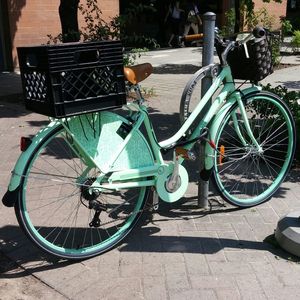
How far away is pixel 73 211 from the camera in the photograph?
12.9 ft

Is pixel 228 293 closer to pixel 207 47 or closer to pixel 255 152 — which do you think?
pixel 255 152

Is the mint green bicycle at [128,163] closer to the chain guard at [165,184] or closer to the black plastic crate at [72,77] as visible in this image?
the chain guard at [165,184]

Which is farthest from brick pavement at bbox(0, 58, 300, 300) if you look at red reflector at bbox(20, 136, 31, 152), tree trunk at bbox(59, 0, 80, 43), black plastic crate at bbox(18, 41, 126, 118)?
tree trunk at bbox(59, 0, 80, 43)

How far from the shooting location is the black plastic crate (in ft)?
8.99

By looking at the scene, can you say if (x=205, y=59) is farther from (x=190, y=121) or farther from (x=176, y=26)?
(x=176, y=26)

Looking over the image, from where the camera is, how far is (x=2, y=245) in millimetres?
3510

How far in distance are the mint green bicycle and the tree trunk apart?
4.19m

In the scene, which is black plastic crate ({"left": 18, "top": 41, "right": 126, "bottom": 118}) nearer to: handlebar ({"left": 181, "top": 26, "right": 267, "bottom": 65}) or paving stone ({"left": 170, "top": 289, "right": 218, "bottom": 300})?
handlebar ({"left": 181, "top": 26, "right": 267, "bottom": 65})

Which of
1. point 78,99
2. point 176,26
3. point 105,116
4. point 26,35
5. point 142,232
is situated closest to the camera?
point 78,99

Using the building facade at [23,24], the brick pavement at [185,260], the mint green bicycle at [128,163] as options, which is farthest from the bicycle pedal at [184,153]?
the building facade at [23,24]

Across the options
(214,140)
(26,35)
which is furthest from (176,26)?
(214,140)

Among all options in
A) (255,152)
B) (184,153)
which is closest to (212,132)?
(184,153)

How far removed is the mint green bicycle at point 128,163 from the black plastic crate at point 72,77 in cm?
16

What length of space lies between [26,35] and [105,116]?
956 centimetres
